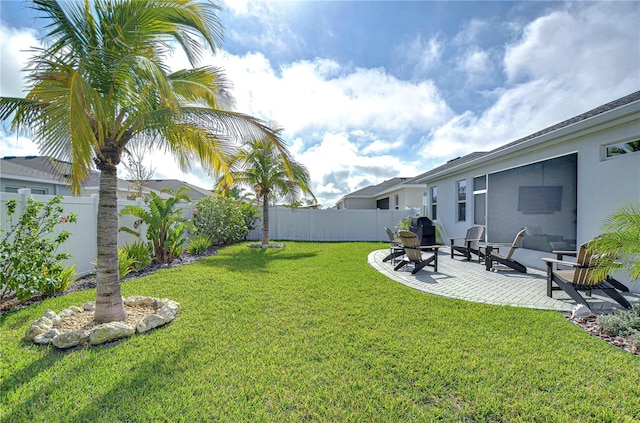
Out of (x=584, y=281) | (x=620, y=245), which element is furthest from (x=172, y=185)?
(x=620, y=245)

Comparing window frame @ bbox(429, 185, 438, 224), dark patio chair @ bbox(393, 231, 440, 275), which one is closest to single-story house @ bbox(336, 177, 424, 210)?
window frame @ bbox(429, 185, 438, 224)

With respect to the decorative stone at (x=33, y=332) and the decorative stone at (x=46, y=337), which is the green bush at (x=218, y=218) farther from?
the decorative stone at (x=46, y=337)

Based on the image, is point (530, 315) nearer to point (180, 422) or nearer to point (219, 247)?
point (180, 422)

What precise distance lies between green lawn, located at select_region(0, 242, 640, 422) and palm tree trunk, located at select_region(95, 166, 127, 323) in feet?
Result: 2.41

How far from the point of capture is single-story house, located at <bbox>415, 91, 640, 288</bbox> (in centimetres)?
548

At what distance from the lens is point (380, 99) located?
444 inches

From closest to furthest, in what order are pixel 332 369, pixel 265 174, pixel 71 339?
pixel 332 369 < pixel 71 339 < pixel 265 174

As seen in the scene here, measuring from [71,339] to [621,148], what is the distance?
34.0 ft

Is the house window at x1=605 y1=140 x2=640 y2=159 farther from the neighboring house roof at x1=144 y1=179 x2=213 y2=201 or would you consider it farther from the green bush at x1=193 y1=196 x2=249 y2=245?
the neighboring house roof at x1=144 y1=179 x2=213 y2=201

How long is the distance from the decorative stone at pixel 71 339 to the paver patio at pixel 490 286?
236 inches

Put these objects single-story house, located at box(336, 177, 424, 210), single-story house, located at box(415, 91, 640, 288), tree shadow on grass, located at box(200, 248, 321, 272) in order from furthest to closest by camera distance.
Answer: single-story house, located at box(336, 177, 424, 210)
tree shadow on grass, located at box(200, 248, 321, 272)
single-story house, located at box(415, 91, 640, 288)

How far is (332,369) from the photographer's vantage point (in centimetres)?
300

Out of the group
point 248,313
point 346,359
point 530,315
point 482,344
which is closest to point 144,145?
point 248,313

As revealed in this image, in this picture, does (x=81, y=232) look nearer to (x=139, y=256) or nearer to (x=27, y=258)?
(x=139, y=256)
